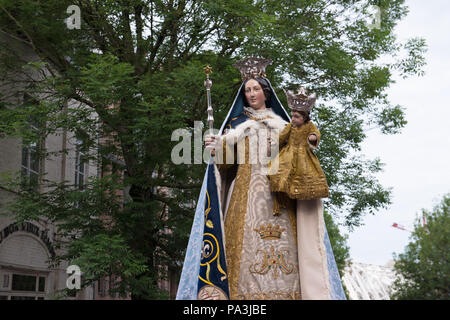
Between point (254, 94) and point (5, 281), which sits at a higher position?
point (254, 94)

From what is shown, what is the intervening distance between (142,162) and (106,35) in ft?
9.84

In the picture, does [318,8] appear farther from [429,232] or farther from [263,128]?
[429,232]

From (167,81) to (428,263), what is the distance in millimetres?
24360

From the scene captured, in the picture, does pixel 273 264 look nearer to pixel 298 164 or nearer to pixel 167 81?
pixel 298 164

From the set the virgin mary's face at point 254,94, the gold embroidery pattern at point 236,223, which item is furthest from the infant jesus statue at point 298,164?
the virgin mary's face at point 254,94

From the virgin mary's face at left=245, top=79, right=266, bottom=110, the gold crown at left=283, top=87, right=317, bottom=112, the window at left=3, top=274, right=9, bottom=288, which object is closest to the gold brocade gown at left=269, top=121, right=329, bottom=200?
the gold crown at left=283, top=87, right=317, bottom=112

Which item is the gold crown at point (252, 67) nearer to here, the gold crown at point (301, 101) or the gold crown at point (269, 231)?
the gold crown at point (301, 101)

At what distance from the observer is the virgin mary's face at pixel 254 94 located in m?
5.32

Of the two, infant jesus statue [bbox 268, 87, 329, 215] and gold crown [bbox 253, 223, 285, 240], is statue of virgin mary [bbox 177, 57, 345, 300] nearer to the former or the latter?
gold crown [bbox 253, 223, 285, 240]

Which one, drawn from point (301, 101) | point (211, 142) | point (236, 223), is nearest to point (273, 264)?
point (236, 223)

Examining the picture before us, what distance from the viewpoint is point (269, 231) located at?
4.76 metres

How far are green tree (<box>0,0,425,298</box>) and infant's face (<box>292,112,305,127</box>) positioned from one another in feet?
17.6

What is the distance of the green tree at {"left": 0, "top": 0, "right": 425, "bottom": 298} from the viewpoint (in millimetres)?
10352
